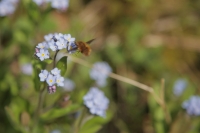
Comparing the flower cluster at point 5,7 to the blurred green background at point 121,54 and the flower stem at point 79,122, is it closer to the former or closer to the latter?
the blurred green background at point 121,54

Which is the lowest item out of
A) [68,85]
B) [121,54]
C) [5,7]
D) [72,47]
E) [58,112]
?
[121,54]

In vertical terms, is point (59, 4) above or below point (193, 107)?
above

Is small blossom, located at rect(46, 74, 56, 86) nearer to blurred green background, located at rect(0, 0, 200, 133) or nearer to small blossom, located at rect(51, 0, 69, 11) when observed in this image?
blurred green background, located at rect(0, 0, 200, 133)

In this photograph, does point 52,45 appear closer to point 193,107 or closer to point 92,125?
point 92,125

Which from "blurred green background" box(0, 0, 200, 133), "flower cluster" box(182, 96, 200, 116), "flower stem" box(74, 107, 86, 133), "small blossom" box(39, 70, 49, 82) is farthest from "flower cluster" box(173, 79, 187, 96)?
"small blossom" box(39, 70, 49, 82)

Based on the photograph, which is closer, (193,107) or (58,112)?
(58,112)

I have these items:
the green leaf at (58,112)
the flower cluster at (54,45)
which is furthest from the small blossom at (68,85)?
the flower cluster at (54,45)

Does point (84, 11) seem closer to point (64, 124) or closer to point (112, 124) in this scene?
point (112, 124)

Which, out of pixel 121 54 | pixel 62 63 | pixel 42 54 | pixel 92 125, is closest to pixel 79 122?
pixel 92 125

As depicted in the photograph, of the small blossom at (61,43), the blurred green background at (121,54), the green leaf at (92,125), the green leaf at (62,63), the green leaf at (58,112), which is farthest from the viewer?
the blurred green background at (121,54)
